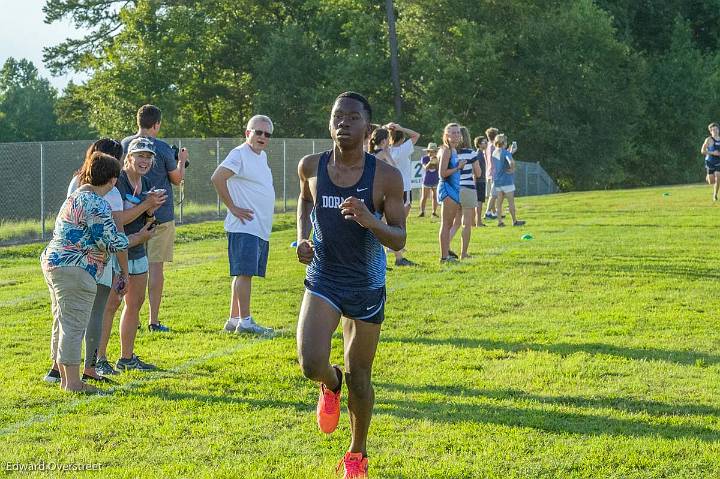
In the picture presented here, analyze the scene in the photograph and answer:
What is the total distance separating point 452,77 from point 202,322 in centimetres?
4155

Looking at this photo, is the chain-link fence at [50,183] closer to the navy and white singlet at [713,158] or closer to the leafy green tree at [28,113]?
the navy and white singlet at [713,158]

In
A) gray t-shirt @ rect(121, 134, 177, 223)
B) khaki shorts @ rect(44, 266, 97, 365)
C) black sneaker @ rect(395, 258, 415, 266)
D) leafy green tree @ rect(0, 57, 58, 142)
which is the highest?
leafy green tree @ rect(0, 57, 58, 142)

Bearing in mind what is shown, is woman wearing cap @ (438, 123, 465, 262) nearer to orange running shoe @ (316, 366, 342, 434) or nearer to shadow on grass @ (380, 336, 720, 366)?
shadow on grass @ (380, 336, 720, 366)

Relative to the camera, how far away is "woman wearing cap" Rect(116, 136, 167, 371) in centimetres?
845

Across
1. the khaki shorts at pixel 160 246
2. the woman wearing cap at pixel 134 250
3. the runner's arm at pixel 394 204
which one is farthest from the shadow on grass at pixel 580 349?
the runner's arm at pixel 394 204

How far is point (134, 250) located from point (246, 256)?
5.65ft

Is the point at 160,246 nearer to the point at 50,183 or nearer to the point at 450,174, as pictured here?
the point at 450,174

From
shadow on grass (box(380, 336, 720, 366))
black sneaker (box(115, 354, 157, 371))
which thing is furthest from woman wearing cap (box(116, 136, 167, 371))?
shadow on grass (box(380, 336, 720, 366))

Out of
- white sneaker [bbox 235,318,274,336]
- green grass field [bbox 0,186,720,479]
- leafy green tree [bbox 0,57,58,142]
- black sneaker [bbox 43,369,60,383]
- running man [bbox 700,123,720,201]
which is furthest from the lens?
leafy green tree [bbox 0,57,58,142]

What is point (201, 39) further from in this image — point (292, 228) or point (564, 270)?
point (564, 270)

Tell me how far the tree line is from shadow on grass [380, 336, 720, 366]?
41215 mm

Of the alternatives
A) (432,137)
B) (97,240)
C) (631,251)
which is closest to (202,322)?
(97,240)

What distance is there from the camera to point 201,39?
53.2 meters

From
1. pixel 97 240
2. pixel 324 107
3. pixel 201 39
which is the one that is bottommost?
pixel 97 240
